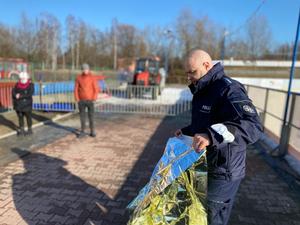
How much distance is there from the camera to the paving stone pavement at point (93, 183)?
3.50 meters

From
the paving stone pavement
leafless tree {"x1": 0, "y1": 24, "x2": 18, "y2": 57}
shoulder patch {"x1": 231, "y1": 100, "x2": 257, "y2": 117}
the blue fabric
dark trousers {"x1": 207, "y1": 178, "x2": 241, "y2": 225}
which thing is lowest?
the paving stone pavement

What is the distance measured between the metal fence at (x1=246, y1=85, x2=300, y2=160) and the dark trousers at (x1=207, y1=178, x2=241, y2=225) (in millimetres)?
3993

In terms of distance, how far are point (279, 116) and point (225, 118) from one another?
5683mm

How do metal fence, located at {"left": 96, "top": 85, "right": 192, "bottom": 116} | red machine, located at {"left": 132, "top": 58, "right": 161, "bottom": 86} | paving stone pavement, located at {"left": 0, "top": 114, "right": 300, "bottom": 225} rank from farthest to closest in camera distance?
red machine, located at {"left": 132, "top": 58, "right": 161, "bottom": 86} < metal fence, located at {"left": 96, "top": 85, "right": 192, "bottom": 116} < paving stone pavement, located at {"left": 0, "top": 114, "right": 300, "bottom": 225}

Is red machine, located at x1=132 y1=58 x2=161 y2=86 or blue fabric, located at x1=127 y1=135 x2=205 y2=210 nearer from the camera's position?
blue fabric, located at x1=127 y1=135 x2=205 y2=210

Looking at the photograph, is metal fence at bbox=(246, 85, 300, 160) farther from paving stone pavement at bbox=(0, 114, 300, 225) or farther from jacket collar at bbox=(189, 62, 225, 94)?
jacket collar at bbox=(189, 62, 225, 94)

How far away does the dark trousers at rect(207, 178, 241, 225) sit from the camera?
210cm

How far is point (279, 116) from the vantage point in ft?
22.8

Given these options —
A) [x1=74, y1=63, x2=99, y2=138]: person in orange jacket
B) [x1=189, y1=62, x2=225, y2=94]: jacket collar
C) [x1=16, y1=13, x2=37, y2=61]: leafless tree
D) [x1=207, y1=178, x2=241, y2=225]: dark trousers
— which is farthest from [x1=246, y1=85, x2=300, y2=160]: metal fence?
[x1=16, y1=13, x2=37, y2=61]: leafless tree

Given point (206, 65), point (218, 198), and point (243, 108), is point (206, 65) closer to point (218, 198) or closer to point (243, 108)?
point (243, 108)

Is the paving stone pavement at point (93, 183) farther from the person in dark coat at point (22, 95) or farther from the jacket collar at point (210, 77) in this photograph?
the jacket collar at point (210, 77)

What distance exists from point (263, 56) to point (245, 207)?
36.0 feet

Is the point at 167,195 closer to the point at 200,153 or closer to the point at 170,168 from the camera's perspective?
the point at 170,168

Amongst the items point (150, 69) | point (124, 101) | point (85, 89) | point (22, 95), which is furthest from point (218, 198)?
point (150, 69)
